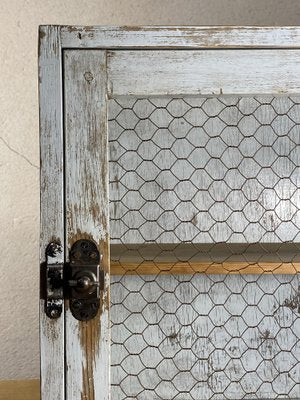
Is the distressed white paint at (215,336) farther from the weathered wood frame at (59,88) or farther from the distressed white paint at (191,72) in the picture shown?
the distressed white paint at (191,72)

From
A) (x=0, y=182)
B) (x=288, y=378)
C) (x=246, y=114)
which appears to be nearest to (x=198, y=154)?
(x=246, y=114)

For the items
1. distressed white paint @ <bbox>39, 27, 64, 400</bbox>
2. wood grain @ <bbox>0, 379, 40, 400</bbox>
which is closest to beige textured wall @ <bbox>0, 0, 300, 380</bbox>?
wood grain @ <bbox>0, 379, 40, 400</bbox>

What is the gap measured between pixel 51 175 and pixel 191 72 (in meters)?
0.21

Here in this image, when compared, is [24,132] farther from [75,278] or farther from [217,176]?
[75,278]

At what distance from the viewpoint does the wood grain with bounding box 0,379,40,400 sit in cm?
128

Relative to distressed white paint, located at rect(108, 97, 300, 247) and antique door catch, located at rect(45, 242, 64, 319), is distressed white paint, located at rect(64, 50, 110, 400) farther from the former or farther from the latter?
distressed white paint, located at rect(108, 97, 300, 247)

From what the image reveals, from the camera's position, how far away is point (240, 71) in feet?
2.71

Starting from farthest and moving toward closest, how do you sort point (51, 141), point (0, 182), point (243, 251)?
point (0, 182) < point (243, 251) < point (51, 141)

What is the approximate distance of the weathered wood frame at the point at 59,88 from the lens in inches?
32.0

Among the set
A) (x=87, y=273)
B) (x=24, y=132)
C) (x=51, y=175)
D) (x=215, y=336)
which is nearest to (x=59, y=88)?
(x=51, y=175)

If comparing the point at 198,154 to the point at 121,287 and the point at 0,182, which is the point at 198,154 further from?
the point at 0,182

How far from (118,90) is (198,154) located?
206 mm

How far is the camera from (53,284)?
2.68 feet

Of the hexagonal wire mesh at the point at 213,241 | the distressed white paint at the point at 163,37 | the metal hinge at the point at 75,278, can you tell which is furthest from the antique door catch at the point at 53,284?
the distressed white paint at the point at 163,37
